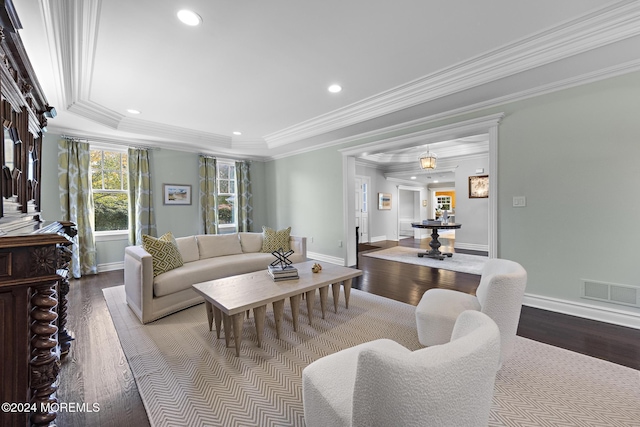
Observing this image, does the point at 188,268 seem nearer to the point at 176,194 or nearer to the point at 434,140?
the point at 176,194

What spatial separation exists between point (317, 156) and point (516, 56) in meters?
3.76

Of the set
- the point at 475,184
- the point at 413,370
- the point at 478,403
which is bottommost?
the point at 478,403

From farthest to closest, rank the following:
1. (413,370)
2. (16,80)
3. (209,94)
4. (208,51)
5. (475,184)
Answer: (475,184), (209,94), (208,51), (16,80), (413,370)

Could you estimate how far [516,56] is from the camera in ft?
8.52

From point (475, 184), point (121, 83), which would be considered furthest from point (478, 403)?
point (475, 184)

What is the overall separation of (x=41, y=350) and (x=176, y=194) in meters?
5.13

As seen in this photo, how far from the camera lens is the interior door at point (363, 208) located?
8.05m

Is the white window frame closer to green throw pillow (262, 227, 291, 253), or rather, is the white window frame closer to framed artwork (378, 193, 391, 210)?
green throw pillow (262, 227, 291, 253)

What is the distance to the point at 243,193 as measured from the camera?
6.71 m

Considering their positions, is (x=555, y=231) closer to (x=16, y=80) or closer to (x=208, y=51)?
(x=208, y=51)

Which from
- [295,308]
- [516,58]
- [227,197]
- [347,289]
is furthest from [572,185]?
[227,197]

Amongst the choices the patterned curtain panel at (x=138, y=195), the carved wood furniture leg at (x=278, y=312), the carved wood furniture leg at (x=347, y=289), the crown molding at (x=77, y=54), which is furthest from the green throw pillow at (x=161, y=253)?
the patterned curtain panel at (x=138, y=195)

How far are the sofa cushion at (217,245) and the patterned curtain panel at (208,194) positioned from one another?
2.05 metres

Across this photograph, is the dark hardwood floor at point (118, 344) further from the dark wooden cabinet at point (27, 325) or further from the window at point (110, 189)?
the window at point (110, 189)
